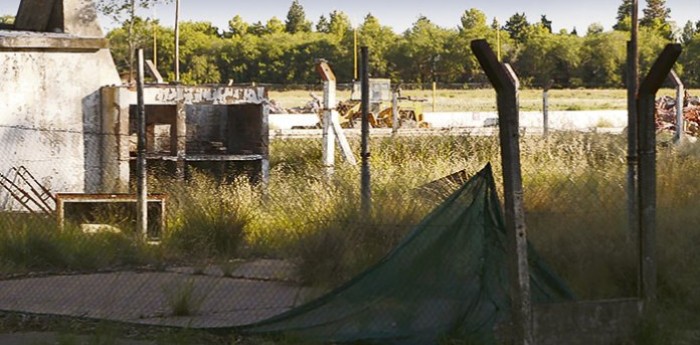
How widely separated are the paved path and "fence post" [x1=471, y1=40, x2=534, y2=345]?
233 cm

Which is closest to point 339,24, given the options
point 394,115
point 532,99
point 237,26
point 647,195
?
point 237,26

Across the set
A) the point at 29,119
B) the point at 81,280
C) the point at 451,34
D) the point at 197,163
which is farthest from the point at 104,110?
A: the point at 451,34

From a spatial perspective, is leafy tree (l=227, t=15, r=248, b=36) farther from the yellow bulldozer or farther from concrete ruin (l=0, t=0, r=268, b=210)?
concrete ruin (l=0, t=0, r=268, b=210)

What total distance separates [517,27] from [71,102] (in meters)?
67.8

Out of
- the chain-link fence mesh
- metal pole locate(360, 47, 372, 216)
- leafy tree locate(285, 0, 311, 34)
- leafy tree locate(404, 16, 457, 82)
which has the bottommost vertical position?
the chain-link fence mesh

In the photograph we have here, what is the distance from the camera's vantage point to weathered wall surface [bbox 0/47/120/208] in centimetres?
1562

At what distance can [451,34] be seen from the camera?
2906 inches

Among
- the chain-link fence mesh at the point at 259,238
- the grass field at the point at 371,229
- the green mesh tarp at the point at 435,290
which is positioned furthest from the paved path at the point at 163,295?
the green mesh tarp at the point at 435,290

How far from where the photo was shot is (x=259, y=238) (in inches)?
497

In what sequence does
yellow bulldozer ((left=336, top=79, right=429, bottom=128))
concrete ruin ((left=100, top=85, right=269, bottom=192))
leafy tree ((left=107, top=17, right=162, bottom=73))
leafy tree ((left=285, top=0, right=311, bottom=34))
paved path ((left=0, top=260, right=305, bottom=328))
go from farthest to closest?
leafy tree ((left=285, top=0, right=311, bottom=34)) → yellow bulldozer ((left=336, top=79, right=429, bottom=128)) → leafy tree ((left=107, top=17, right=162, bottom=73)) → concrete ruin ((left=100, top=85, right=269, bottom=192)) → paved path ((left=0, top=260, right=305, bottom=328))

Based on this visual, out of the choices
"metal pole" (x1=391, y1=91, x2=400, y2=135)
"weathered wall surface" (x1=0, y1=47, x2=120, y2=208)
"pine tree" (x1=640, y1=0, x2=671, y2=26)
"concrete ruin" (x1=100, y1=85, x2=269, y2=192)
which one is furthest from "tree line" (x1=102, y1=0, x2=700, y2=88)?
"weathered wall surface" (x1=0, y1=47, x2=120, y2=208)

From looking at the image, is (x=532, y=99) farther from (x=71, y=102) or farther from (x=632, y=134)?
(x=632, y=134)

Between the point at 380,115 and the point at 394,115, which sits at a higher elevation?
the point at 380,115

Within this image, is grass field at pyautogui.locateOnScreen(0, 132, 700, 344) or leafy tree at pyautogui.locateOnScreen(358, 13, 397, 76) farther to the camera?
leafy tree at pyautogui.locateOnScreen(358, 13, 397, 76)
